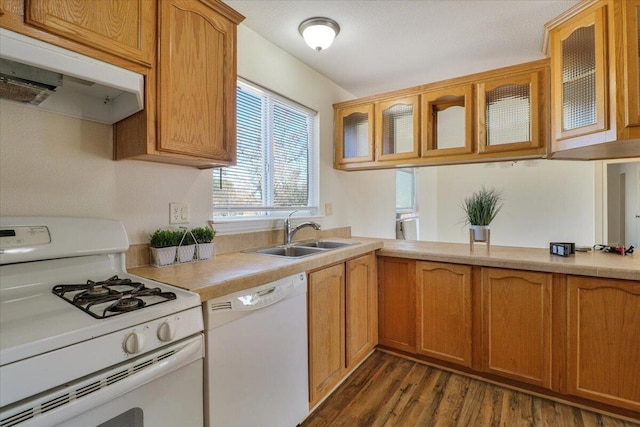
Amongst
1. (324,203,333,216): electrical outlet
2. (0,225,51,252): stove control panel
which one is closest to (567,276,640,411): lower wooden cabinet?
(324,203,333,216): electrical outlet

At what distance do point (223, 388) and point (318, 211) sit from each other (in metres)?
1.81

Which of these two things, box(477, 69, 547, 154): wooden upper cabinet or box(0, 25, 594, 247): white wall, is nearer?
box(0, 25, 594, 247): white wall

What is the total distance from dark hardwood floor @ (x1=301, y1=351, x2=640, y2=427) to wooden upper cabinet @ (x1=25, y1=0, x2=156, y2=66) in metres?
2.00

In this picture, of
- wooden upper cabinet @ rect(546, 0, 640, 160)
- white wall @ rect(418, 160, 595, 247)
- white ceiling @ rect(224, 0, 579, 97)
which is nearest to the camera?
wooden upper cabinet @ rect(546, 0, 640, 160)

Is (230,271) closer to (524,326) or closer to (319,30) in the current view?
(319,30)

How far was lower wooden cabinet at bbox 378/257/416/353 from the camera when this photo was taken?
7.71 ft

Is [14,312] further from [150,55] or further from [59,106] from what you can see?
[150,55]

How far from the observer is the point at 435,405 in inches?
73.6

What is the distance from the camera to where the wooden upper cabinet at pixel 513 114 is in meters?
2.09

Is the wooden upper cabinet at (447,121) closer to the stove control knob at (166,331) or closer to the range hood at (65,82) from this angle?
the range hood at (65,82)

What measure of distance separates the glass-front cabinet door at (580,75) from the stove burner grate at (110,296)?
2354 millimetres

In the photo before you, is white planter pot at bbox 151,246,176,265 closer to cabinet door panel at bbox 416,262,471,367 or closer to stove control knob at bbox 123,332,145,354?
stove control knob at bbox 123,332,145,354

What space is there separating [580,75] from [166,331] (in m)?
2.55

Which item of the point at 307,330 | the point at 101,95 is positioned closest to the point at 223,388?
the point at 307,330
